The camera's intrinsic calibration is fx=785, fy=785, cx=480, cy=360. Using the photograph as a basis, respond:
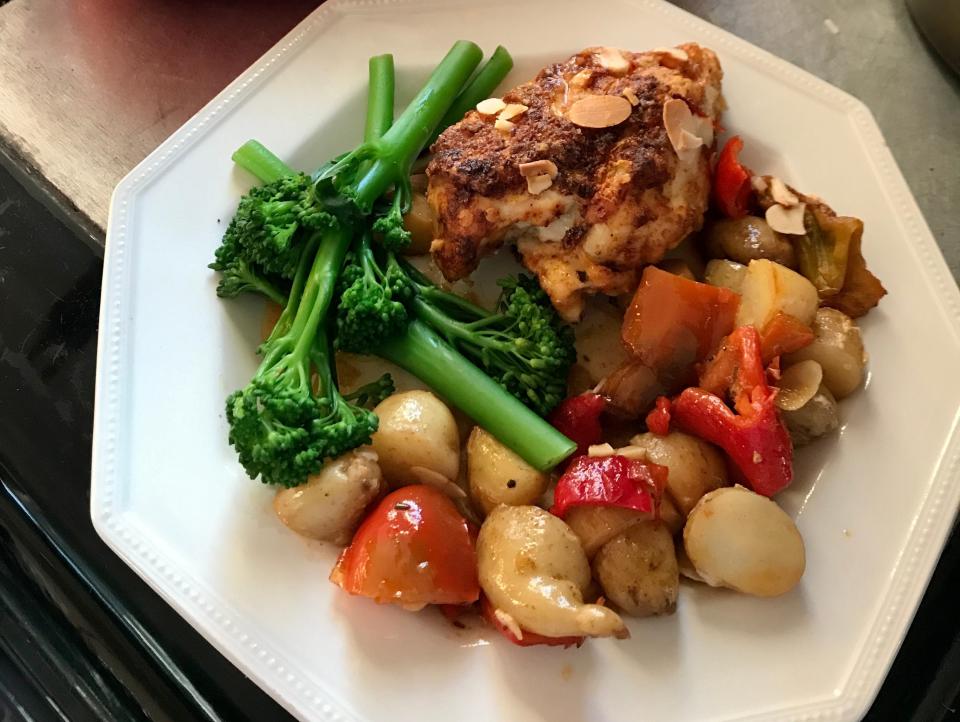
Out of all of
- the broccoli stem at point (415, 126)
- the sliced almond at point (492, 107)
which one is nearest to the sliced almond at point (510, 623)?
the broccoli stem at point (415, 126)

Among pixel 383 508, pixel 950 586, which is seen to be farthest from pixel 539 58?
pixel 950 586

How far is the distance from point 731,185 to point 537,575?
84 centimetres

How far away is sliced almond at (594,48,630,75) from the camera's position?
1.46 m

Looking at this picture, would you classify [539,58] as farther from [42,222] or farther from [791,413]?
[42,222]

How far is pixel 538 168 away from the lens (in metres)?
1.36

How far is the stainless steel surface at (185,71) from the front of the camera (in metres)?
1.81

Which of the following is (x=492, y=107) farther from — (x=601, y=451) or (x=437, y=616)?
(x=437, y=616)

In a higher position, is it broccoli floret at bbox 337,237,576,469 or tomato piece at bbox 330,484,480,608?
broccoli floret at bbox 337,237,576,469

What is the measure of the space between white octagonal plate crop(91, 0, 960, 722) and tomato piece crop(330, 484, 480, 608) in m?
0.06

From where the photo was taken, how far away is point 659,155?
1.36 m

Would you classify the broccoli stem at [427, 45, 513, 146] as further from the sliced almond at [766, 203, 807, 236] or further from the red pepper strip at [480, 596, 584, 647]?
the red pepper strip at [480, 596, 584, 647]

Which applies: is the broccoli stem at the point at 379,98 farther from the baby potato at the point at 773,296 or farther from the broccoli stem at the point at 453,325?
the baby potato at the point at 773,296

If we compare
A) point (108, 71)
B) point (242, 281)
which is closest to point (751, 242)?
point (242, 281)

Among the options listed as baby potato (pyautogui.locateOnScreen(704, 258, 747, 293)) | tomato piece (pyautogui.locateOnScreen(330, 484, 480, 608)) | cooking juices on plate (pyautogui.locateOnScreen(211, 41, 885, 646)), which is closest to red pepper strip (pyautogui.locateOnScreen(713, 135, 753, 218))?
cooking juices on plate (pyautogui.locateOnScreen(211, 41, 885, 646))
